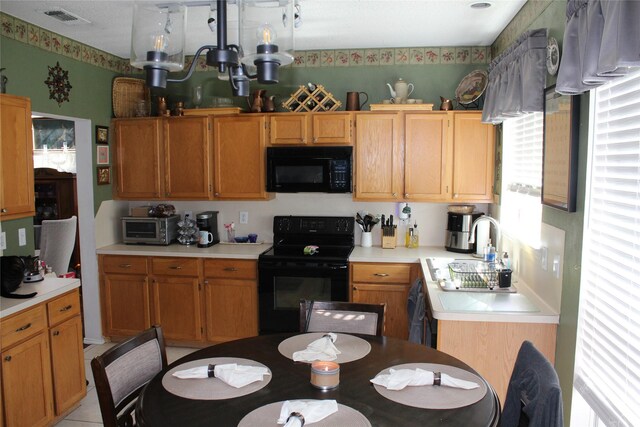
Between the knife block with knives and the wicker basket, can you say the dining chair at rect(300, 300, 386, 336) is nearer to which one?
the knife block with knives

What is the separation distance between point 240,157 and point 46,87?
1.55 m

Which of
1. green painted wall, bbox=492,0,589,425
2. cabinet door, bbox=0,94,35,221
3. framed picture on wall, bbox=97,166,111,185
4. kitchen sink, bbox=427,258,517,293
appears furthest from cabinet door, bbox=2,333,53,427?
green painted wall, bbox=492,0,589,425

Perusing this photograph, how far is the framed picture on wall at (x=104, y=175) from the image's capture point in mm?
4426

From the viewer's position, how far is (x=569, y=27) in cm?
203

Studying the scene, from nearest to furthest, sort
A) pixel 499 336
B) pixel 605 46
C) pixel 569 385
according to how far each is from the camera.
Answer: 1. pixel 605 46
2. pixel 569 385
3. pixel 499 336

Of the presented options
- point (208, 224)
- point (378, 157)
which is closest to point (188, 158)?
point (208, 224)

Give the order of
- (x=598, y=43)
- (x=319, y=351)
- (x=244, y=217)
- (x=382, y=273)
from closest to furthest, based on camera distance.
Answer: (x=598, y=43) < (x=319, y=351) < (x=382, y=273) < (x=244, y=217)

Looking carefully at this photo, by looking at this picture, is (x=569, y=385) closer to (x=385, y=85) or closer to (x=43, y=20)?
(x=385, y=85)

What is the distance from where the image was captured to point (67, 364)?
3193mm

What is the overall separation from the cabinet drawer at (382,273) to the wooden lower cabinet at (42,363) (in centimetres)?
204

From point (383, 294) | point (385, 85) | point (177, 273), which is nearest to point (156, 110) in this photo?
point (177, 273)

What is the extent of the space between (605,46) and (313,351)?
1541 millimetres

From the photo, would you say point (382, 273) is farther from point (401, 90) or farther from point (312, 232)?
point (401, 90)

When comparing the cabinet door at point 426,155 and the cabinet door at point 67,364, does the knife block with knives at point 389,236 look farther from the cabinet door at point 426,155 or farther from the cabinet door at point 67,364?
the cabinet door at point 67,364
